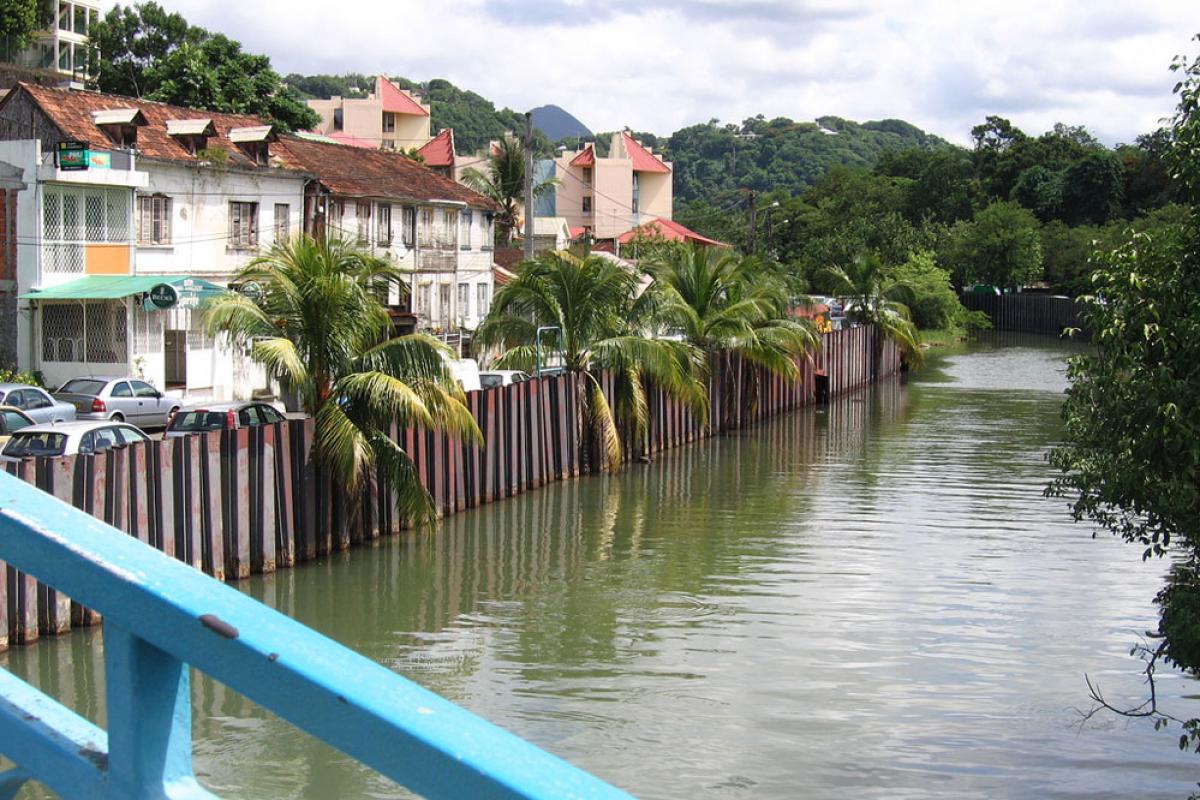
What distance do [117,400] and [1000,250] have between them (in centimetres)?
7343

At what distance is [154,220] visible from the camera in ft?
122

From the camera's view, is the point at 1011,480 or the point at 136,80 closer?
the point at 1011,480

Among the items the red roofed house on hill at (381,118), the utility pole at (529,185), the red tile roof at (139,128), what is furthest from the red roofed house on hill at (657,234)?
the red tile roof at (139,128)

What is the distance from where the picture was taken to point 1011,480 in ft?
101

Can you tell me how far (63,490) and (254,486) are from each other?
3.80 meters

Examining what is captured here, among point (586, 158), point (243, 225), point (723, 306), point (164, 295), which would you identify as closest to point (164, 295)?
point (164, 295)

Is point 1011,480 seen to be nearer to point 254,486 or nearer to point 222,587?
point 254,486

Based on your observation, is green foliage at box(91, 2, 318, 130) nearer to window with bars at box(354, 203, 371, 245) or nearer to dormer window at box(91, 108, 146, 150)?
window with bars at box(354, 203, 371, 245)

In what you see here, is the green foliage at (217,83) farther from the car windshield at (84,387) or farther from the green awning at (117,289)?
the car windshield at (84,387)

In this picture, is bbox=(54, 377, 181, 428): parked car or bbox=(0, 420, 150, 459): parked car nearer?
bbox=(0, 420, 150, 459): parked car

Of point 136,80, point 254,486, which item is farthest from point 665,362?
point 136,80

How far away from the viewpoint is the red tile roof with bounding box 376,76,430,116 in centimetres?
11581

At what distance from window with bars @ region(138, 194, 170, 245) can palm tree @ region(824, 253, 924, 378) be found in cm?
2856

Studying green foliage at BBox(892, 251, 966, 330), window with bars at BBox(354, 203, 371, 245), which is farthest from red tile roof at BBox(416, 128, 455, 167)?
window with bars at BBox(354, 203, 371, 245)
